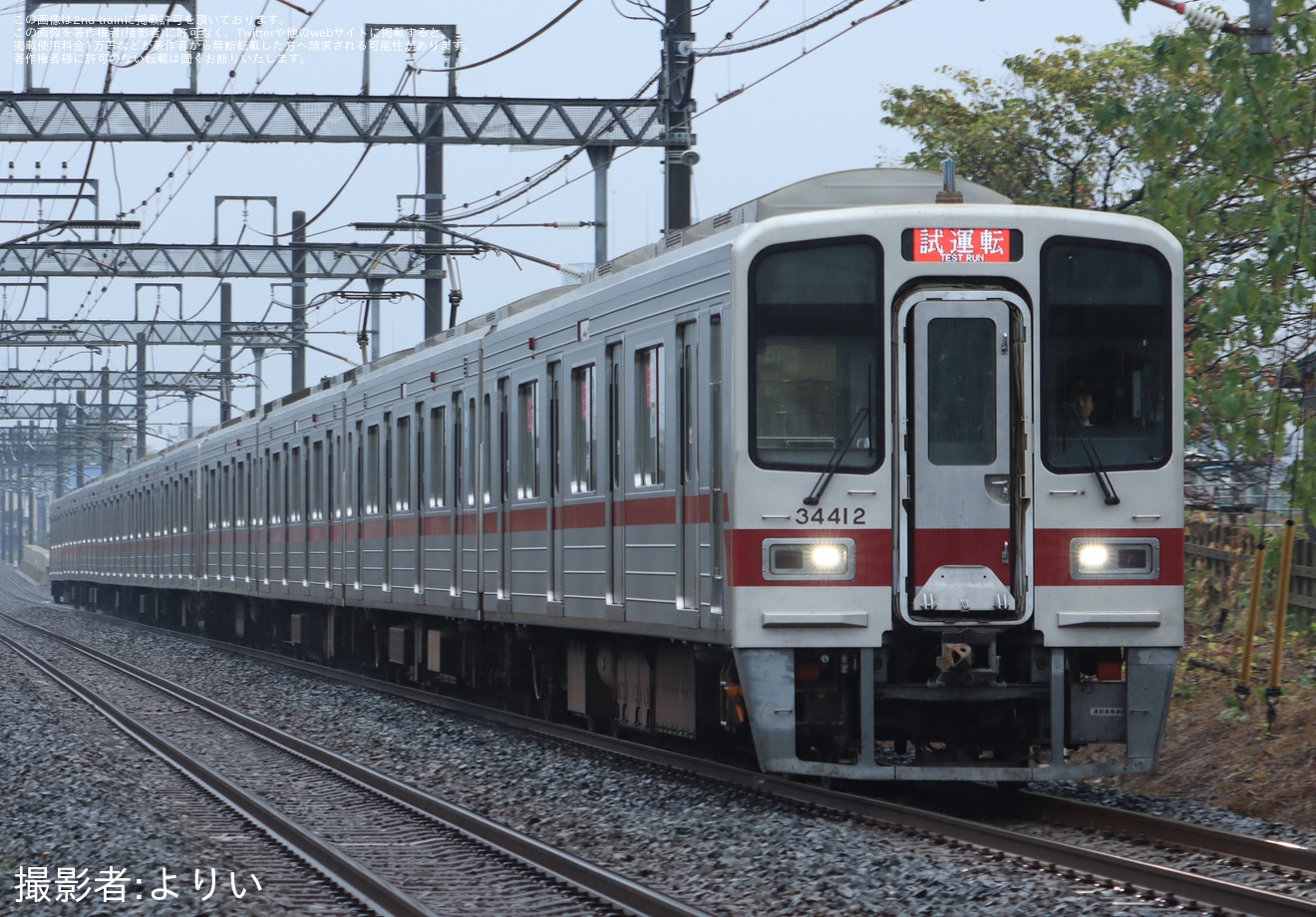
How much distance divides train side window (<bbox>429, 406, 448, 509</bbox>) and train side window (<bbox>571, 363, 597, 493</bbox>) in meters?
3.92

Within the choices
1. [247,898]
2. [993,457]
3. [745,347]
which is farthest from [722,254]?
[247,898]

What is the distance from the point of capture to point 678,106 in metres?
18.2

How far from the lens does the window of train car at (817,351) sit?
383 inches

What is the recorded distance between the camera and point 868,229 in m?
9.84

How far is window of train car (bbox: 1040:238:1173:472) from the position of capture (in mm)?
9797

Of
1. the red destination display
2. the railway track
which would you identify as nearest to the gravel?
the railway track

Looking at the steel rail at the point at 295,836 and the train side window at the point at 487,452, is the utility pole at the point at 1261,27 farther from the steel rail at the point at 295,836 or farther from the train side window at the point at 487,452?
the train side window at the point at 487,452

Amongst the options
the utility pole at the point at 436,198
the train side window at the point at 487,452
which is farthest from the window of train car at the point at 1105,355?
the utility pole at the point at 436,198

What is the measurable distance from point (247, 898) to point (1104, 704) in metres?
4.31

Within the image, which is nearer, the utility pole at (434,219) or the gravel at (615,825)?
the gravel at (615,825)

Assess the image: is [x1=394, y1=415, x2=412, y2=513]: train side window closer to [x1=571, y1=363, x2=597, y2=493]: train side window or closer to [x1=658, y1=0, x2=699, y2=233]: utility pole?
[x1=658, y1=0, x2=699, y2=233]: utility pole

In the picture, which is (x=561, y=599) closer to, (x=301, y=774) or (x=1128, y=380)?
(x=301, y=774)

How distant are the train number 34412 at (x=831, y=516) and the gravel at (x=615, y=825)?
1.43 meters

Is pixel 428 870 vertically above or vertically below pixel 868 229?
below
